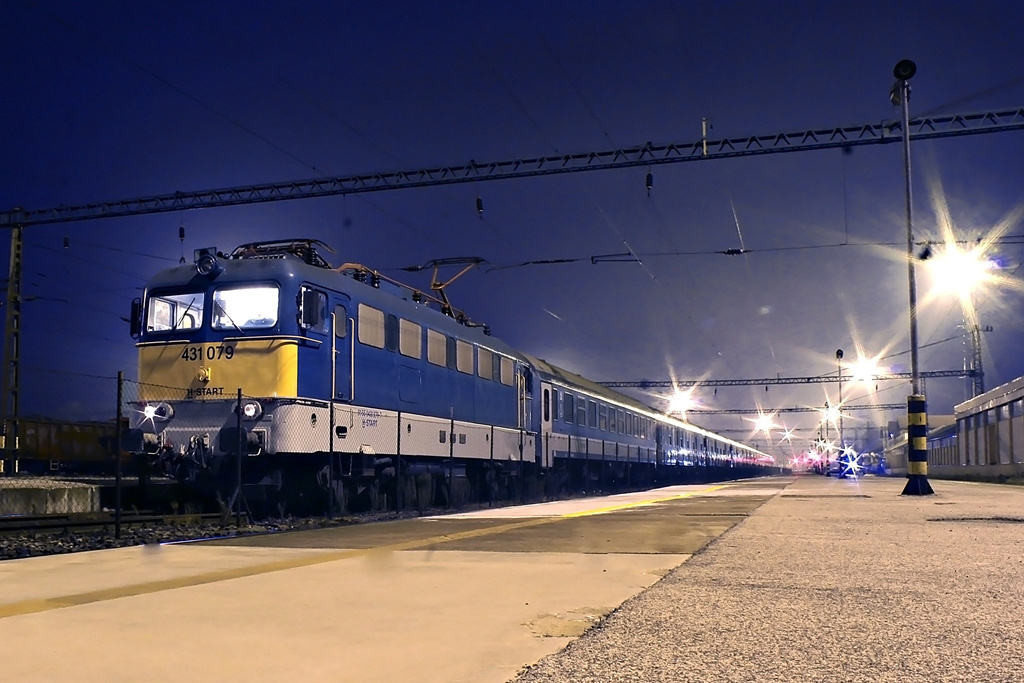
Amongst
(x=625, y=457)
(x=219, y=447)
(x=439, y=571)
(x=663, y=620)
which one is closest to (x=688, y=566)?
(x=439, y=571)

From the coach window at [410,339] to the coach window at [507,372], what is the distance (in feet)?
17.8

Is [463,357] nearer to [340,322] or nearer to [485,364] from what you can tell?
[485,364]

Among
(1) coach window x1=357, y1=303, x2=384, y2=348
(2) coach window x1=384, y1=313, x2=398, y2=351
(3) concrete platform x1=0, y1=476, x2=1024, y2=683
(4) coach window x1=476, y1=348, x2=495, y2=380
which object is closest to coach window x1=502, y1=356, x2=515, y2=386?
(4) coach window x1=476, y1=348, x2=495, y2=380

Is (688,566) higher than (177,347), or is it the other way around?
(177,347)

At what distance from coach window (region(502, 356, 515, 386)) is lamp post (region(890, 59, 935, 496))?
8871mm

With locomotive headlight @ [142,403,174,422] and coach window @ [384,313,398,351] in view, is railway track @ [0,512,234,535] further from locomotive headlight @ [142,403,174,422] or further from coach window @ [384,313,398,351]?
coach window @ [384,313,398,351]

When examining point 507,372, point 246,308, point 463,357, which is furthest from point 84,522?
point 507,372

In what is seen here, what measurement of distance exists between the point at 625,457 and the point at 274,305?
24381mm

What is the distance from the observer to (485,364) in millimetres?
21844

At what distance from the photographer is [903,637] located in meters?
4.14

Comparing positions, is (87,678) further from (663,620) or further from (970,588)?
(970,588)

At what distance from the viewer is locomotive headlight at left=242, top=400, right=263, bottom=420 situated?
45.6ft

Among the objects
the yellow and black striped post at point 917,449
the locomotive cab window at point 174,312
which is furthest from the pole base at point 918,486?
the locomotive cab window at point 174,312

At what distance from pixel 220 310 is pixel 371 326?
241 centimetres
